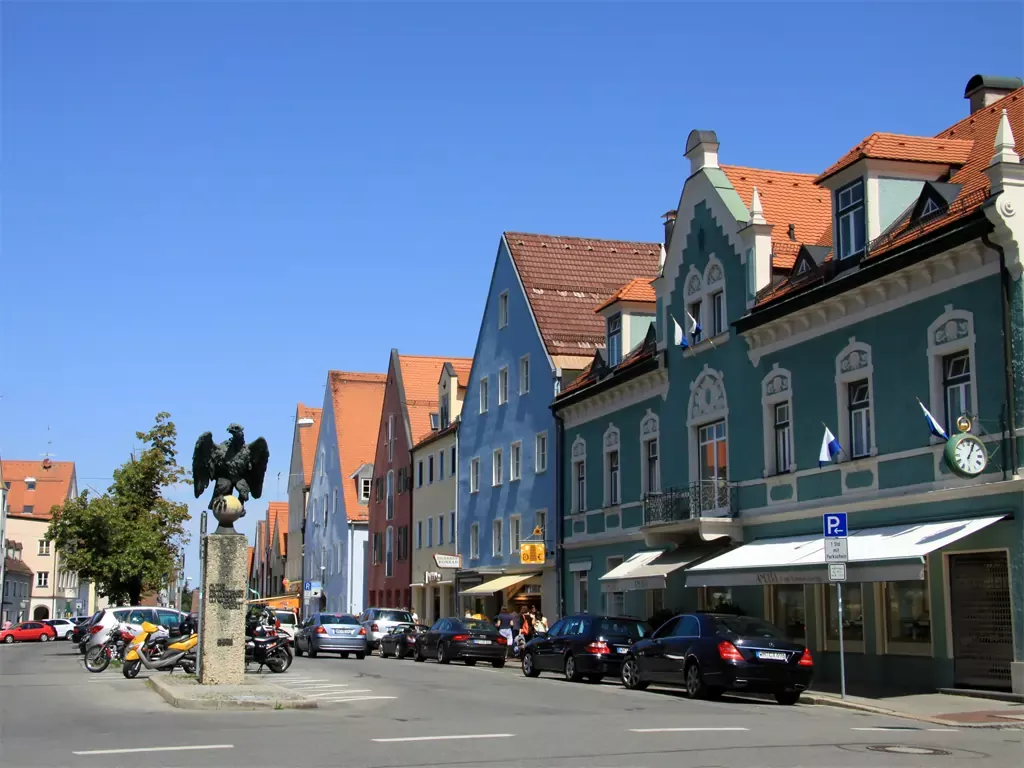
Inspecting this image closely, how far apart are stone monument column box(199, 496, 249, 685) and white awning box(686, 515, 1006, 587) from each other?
1023 centimetres

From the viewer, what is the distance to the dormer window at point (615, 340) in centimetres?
4012

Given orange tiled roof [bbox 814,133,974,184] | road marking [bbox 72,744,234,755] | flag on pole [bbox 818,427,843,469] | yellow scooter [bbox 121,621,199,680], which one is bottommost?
road marking [bbox 72,744,234,755]

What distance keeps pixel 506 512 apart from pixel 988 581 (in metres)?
27.5

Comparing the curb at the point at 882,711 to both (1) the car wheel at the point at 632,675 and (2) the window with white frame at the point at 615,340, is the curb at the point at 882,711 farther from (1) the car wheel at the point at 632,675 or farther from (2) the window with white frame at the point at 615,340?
(2) the window with white frame at the point at 615,340

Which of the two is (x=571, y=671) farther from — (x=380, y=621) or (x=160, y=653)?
(x=380, y=621)

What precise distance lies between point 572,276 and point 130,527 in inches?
834

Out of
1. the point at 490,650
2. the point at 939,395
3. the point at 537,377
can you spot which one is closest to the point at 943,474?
the point at 939,395

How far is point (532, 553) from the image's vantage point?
42.5 metres

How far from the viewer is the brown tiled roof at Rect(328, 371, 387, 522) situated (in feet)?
262

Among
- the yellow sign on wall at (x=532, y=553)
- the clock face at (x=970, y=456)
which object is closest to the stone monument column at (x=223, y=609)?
the clock face at (x=970, y=456)

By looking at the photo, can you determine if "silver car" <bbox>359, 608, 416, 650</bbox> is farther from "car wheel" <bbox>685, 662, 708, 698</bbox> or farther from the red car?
the red car

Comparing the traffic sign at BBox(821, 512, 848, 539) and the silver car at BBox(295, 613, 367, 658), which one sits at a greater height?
the traffic sign at BBox(821, 512, 848, 539)

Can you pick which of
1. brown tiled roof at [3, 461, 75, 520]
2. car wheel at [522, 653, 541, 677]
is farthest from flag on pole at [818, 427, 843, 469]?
brown tiled roof at [3, 461, 75, 520]

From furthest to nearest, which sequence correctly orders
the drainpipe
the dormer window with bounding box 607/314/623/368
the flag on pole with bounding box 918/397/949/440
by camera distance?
the dormer window with bounding box 607/314/623/368, the flag on pole with bounding box 918/397/949/440, the drainpipe
